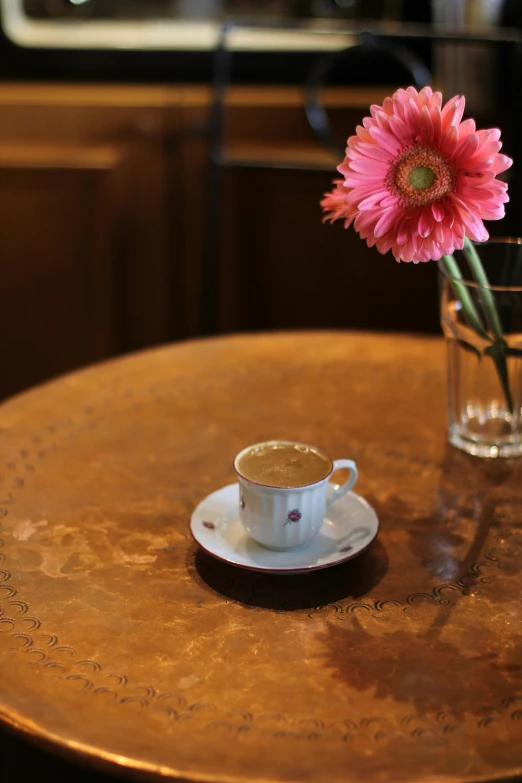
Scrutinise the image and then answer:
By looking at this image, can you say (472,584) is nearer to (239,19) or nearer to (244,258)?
(244,258)

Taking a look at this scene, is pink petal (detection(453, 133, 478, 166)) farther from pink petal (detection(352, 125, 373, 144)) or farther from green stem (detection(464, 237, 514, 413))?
green stem (detection(464, 237, 514, 413))

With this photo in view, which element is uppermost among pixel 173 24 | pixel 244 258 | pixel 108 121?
pixel 173 24

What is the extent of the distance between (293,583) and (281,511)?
66mm

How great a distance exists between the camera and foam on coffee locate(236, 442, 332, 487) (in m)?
0.84

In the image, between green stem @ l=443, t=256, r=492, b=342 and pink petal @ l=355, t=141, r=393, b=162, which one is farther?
green stem @ l=443, t=256, r=492, b=342

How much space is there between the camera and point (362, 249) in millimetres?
2281

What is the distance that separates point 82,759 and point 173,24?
82.8 inches

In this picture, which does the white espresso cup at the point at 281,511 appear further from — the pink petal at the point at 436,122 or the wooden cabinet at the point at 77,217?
the wooden cabinet at the point at 77,217

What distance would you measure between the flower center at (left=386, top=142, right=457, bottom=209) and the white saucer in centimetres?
31

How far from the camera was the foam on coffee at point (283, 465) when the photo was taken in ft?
2.75

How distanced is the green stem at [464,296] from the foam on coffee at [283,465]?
0.25 metres

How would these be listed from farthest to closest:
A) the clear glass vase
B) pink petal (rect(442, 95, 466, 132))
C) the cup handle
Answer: the clear glass vase → the cup handle → pink petal (rect(442, 95, 466, 132))

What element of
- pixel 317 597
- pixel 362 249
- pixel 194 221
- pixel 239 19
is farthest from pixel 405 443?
pixel 239 19

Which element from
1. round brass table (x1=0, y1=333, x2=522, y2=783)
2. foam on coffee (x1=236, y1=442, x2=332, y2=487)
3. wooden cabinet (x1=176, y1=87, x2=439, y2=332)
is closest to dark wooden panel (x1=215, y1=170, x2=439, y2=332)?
wooden cabinet (x1=176, y1=87, x2=439, y2=332)
